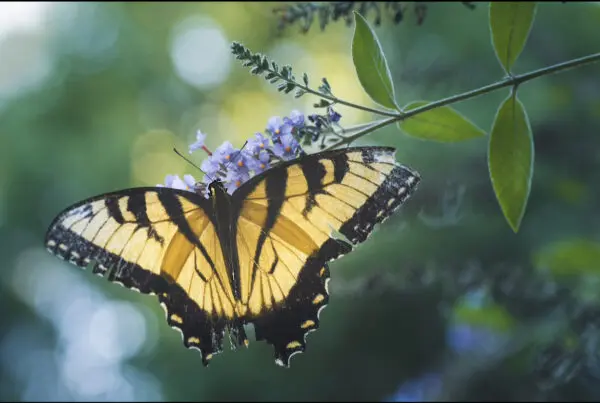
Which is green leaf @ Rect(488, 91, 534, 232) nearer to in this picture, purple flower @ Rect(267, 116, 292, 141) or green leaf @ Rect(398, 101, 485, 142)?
green leaf @ Rect(398, 101, 485, 142)

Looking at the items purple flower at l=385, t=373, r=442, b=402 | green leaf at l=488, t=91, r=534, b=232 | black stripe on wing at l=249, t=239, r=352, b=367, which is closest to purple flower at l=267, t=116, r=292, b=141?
black stripe on wing at l=249, t=239, r=352, b=367

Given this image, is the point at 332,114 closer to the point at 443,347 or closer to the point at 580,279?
the point at 580,279

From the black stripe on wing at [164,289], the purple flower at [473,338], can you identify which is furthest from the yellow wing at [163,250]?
the purple flower at [473,338]

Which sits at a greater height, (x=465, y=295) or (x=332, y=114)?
(x=465, y=295)

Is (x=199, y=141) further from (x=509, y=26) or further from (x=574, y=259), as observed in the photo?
(x=574, y=259)

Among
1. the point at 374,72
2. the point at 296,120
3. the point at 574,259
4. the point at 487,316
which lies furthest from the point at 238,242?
the point at 487,316

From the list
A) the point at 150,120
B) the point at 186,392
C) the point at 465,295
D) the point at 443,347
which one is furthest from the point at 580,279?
the point at 150,120
